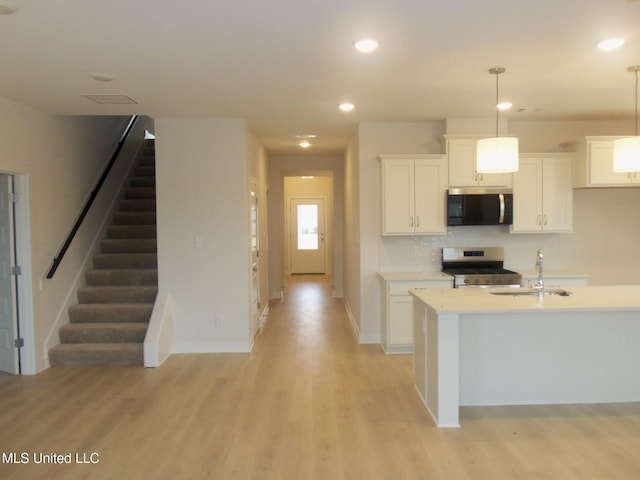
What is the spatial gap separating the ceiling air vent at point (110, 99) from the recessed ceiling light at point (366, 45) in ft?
7.50

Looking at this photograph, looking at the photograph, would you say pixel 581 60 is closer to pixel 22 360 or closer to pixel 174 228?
pixel 174 228

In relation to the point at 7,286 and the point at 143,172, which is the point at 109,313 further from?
the point at 143,172

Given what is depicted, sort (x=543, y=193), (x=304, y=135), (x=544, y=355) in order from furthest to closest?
(x=304, y=135), (x=543, y=193), (x=544, y=355)

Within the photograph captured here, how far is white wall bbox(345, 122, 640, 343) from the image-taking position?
5535 millimetres

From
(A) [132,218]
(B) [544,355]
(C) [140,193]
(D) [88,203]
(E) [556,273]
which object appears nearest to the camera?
(B) [544,355]

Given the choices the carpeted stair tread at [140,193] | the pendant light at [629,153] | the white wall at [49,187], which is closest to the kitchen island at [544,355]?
the pendant light at [629,153]

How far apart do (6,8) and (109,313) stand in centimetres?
361

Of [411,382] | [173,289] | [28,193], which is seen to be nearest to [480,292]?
[411,382]

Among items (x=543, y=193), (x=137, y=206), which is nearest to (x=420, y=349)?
(x=543, y=193)

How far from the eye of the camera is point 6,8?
243 cm

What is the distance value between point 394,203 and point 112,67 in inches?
122

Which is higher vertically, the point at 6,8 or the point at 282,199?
the point at 6,8

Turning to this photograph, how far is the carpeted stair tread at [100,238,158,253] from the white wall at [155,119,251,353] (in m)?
1.07

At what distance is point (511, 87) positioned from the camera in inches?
159
